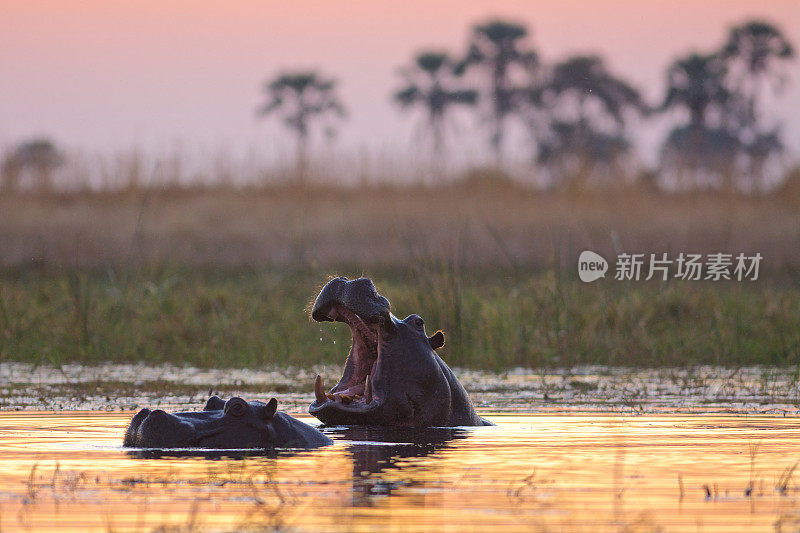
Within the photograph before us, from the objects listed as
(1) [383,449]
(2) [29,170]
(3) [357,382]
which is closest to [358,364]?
(3) [357,382]

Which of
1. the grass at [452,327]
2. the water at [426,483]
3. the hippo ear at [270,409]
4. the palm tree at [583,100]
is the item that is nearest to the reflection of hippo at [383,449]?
the water at [426,483]

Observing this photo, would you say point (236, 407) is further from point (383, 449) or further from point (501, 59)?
point (501, 59)

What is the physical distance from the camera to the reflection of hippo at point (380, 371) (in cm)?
536

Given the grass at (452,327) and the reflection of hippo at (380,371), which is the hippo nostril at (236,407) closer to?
the reflection of hippo at (380,371)

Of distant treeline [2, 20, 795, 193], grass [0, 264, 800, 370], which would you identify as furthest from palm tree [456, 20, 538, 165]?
grass [0, 264, 800, 370]

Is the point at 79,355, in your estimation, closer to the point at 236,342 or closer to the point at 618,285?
the point at 236,342

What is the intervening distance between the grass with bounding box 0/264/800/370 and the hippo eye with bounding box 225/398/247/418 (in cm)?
429

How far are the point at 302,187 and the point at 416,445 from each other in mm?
14416

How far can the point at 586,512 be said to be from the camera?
3793mm

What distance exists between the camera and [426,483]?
4.27 meters

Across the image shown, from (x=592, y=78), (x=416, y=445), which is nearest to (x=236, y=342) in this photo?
(x=416, y=445)

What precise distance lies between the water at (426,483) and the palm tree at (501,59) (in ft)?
124

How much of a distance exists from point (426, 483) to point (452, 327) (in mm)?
5414

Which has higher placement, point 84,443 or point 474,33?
point 474,33
